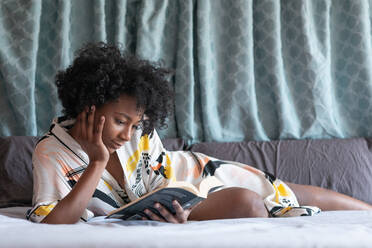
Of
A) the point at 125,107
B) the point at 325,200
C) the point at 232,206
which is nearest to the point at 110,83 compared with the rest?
the point at 125,107

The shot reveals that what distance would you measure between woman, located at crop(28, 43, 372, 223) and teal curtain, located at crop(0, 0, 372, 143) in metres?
0.58

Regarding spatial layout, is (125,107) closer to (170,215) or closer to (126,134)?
(126,134)

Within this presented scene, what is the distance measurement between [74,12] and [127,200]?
3.63 ft

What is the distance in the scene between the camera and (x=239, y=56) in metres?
2.26

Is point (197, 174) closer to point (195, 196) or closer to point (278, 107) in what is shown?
point (195, 196)

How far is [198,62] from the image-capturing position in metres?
2.23

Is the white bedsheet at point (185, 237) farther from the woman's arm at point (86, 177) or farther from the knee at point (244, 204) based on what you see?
the knee at point (244, 204)

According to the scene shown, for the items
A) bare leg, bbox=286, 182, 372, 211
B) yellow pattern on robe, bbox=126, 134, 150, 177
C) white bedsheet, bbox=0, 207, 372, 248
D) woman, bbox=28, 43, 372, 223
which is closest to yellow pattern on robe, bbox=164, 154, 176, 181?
woman, bbox=28, 43, 372, 223

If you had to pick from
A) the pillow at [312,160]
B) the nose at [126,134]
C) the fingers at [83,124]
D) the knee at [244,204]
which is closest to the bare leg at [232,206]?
the knee at [244,204]

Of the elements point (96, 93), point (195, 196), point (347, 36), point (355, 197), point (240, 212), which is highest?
point (347, 36)

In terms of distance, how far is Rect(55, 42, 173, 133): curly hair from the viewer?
142 centimetres

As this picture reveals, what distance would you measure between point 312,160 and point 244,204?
784mm

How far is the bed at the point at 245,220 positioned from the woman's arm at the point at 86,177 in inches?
2.0

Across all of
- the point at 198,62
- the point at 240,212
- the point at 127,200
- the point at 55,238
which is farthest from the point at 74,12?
the point at 55,238
